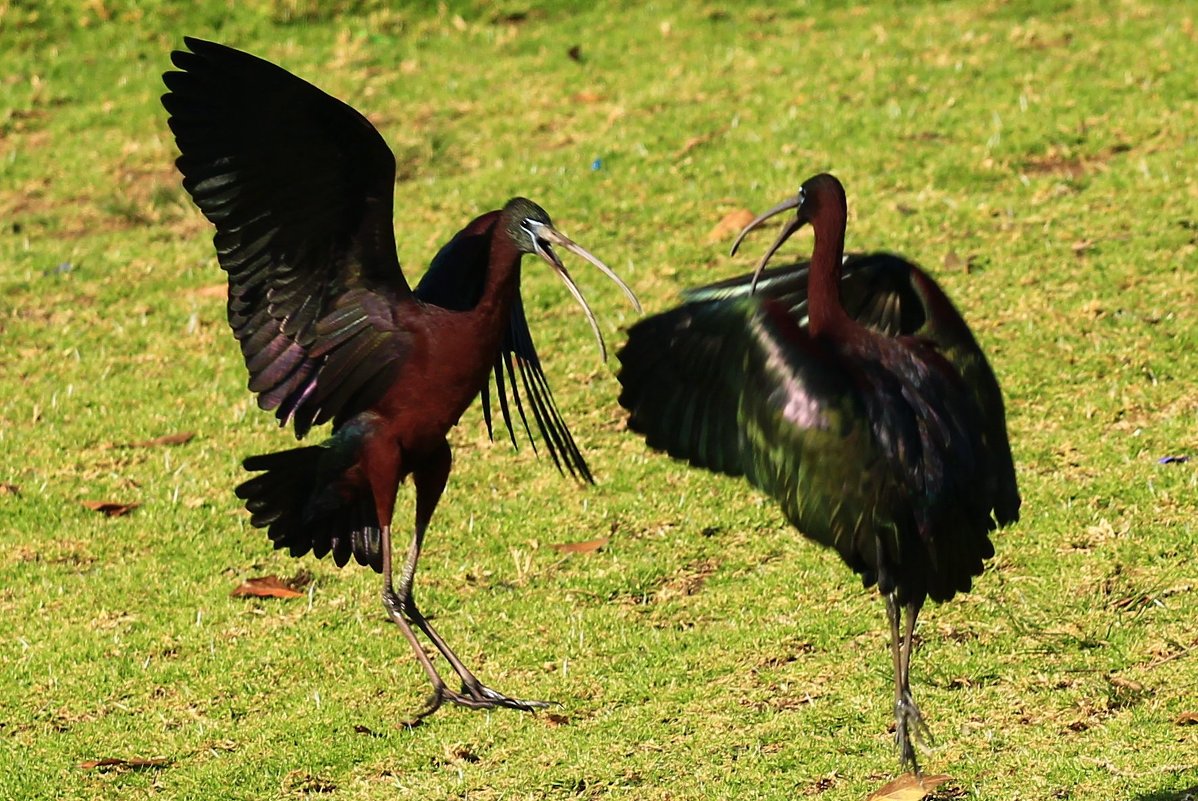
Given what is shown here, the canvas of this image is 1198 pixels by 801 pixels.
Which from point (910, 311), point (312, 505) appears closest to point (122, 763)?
point (312, 505)

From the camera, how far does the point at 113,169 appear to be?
11562 millimetres

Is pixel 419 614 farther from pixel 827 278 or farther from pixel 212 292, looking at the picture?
pixel 212 292

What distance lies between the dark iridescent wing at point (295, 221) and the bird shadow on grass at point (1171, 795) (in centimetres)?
253

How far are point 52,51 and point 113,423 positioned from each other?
18.3 feet

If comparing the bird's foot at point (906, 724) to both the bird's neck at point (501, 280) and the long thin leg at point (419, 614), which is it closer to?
the long thin leg at point (419, 614)

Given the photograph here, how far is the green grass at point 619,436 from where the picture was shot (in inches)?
234

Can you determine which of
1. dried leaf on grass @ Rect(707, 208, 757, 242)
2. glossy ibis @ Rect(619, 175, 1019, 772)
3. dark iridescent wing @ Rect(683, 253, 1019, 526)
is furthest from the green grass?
dark iridescent wing @ Rect(683, 253, 1019, 526)

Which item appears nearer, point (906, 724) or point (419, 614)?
point (906, 724)

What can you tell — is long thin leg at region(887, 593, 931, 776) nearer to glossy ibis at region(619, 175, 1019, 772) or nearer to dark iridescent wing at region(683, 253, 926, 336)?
glossy ibis at region(619, 175, 1019, 772)

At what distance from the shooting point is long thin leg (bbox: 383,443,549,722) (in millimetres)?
5633

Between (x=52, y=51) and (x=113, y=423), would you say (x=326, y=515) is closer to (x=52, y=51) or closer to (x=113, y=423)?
(x=113, y=423)

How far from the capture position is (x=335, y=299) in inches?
219

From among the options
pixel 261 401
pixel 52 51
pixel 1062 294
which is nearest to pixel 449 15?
pixel 52 51

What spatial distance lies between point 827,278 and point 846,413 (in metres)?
0.45
